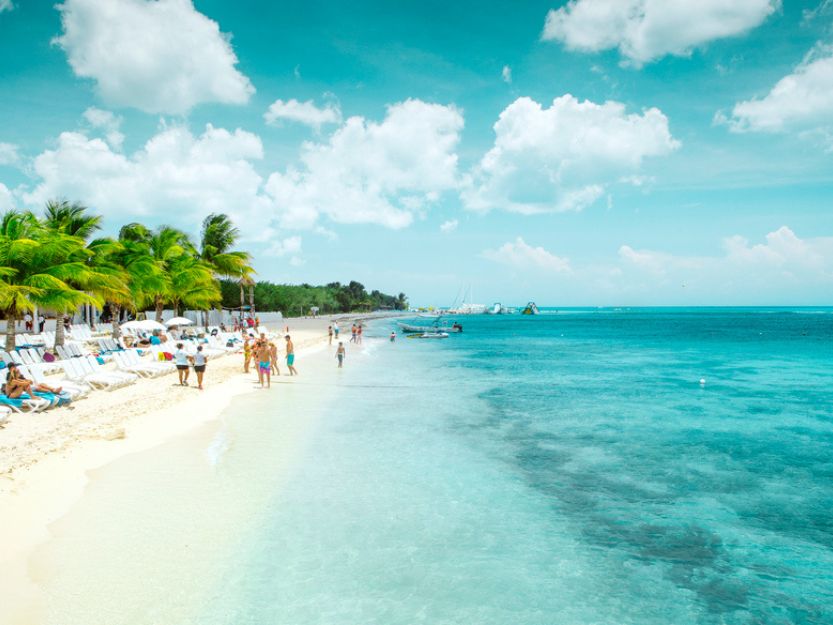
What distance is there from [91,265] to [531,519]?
2569 cm

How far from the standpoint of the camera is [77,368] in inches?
640

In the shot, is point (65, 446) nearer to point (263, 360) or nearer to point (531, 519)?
point (531, 519)

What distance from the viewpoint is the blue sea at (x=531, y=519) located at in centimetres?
638

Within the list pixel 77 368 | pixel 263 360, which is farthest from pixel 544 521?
pixel 77 368

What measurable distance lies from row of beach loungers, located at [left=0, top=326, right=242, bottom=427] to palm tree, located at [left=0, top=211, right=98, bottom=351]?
67.3 inches

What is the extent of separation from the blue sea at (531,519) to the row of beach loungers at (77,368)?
4.23 m

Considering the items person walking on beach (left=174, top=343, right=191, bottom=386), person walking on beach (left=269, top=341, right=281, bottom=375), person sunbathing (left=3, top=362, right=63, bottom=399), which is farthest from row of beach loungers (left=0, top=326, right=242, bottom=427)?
person walking on beach (left=269, top=341, right=281, bottom=375)

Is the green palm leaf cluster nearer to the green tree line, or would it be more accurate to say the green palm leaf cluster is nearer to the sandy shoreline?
the sandy shoreline

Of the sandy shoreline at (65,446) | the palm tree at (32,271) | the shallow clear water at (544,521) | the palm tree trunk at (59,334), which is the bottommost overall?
the shallow clear water at (544,521)

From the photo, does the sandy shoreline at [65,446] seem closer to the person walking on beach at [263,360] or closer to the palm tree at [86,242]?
the person walking on beach at [263,360]

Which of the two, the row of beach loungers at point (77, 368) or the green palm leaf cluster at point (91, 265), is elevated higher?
the green palm leaf cluster at point (91, 265)

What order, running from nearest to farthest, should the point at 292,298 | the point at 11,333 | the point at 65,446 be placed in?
the point at 65,446 → the point at 11,333 → the point at 292,298

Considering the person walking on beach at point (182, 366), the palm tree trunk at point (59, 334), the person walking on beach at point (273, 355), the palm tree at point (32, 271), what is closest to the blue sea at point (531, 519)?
the person walking on beach at point (182, 366)

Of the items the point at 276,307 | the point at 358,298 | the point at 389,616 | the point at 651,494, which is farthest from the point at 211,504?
the point at 358,298
